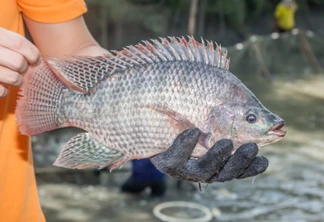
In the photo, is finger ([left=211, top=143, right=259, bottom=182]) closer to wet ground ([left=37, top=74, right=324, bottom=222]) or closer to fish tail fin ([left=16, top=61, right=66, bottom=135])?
fish tail fin ([left=16, top=61, right=66, bottom=135])

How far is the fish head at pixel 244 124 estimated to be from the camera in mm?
1580

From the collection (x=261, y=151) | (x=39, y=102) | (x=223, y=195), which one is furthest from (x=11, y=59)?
(x=261, y=151)

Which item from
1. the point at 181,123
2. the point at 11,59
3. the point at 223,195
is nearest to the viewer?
the point at 11,59

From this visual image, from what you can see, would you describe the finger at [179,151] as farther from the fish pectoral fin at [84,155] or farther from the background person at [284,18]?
the background person at [284,18]

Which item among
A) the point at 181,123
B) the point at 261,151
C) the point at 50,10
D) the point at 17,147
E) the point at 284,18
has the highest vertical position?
the point at 284,18

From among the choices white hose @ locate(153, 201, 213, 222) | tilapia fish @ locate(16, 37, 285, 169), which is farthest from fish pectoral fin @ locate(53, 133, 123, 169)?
white hose @ locate(153, 201, 213, 222)

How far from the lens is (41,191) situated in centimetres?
573

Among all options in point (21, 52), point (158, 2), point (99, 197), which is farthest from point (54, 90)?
point (158, 2)

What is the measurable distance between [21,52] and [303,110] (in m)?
8.26

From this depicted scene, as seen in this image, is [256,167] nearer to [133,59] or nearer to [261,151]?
[133,59]

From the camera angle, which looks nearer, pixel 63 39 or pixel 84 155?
pixel 84 155

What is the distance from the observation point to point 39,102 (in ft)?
5.31

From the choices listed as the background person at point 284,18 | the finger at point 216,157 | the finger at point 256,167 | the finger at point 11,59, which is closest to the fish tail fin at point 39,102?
the finger at point 11,59

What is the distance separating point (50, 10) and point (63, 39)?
10 cm
